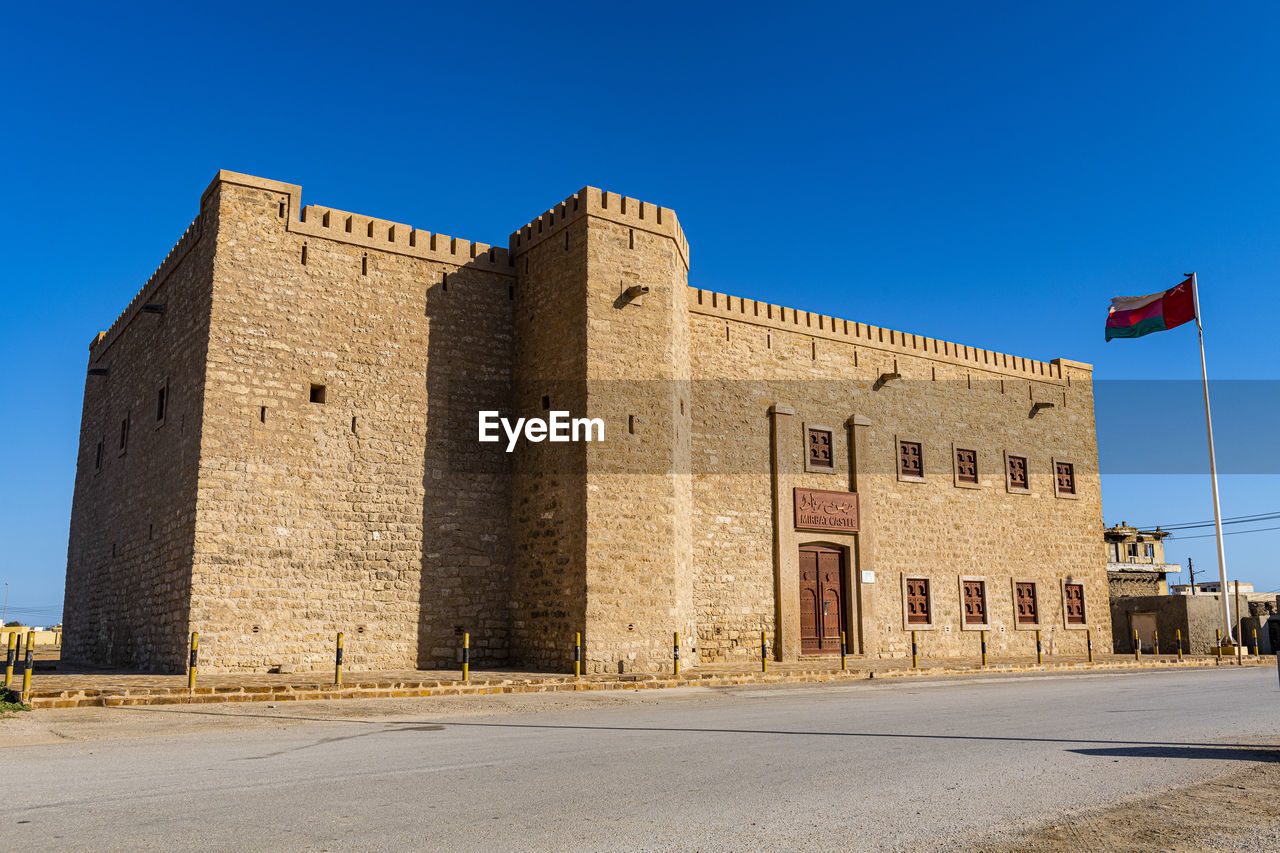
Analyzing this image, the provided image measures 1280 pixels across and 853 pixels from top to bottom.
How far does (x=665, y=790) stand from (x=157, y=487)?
568 inches

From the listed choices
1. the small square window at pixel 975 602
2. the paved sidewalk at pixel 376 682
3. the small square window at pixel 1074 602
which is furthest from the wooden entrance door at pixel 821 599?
the small square window at pixel 1074 602

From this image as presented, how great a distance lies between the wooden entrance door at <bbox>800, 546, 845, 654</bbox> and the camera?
20469 mm

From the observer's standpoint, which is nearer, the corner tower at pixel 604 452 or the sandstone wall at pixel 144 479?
the sandstone wall at pixel 144 479

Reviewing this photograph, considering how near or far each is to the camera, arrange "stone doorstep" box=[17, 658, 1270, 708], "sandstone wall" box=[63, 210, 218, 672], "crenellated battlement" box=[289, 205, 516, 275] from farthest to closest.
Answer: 1. "crenellated battlement" box=[289, 205, 516, 275]
2. "sandstone wall" box=[63, 210, 218, 672]
3. "stone doorstep" box=[17, 658, 1270, 708]

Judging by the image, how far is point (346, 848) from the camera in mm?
4320

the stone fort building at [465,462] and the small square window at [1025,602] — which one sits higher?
the stone fort building at [465,462]

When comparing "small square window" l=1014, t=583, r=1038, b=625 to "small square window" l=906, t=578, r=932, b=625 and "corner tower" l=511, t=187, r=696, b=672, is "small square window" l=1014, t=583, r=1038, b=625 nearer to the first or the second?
"small square window" l=906, t=578, r=932, b=625

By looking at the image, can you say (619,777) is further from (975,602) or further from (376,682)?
(975,602)

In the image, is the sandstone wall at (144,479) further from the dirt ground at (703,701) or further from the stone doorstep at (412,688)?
the dirt ground at (703,701)

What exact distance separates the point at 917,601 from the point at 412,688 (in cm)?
1367

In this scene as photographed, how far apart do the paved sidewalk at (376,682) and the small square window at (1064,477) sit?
8.41 metres

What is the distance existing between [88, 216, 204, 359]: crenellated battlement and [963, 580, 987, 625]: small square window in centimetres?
1891

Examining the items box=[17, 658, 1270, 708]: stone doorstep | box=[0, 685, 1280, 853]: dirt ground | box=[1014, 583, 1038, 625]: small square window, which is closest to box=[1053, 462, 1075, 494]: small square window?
box=[1014, 583, 1038, 625]: small square window

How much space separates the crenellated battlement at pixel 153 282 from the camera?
16984 millimetres
